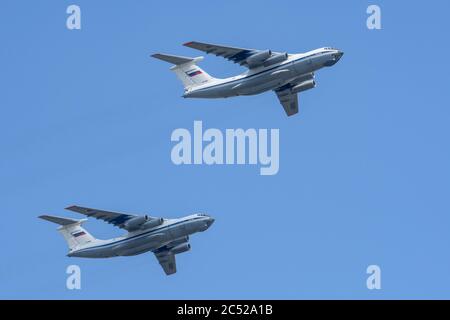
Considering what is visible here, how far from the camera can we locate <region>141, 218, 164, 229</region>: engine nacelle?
49906 millimetres

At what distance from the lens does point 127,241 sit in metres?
50.5

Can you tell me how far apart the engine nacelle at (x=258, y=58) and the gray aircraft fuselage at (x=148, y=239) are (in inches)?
258

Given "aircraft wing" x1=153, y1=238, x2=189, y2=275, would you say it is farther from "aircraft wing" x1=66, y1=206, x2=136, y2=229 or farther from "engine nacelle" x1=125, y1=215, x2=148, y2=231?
"engine nacelle" x1=125, y1=215, x2=148, y2=231

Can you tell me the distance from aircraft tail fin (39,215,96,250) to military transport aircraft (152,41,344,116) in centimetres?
731

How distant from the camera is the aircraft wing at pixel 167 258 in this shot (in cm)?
5335

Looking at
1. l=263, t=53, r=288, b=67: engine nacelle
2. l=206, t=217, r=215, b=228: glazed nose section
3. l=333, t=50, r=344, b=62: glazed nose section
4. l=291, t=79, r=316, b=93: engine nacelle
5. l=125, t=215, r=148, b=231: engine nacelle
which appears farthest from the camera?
l=291, t=79, r=316, b=93: engine nacelle

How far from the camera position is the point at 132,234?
5066cm

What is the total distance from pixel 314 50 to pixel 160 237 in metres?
9.72

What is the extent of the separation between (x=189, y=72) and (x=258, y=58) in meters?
3.94

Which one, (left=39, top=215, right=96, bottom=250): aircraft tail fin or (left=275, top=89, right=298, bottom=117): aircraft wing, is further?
(left=275, top=89, right=298, bottom=117): aircraft wing

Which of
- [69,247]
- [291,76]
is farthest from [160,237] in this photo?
[291,76]

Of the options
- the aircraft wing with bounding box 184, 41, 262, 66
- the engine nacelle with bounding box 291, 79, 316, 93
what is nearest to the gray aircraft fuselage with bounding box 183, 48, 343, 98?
the aircraft wing with bounding box 184, 41, 262, 66
